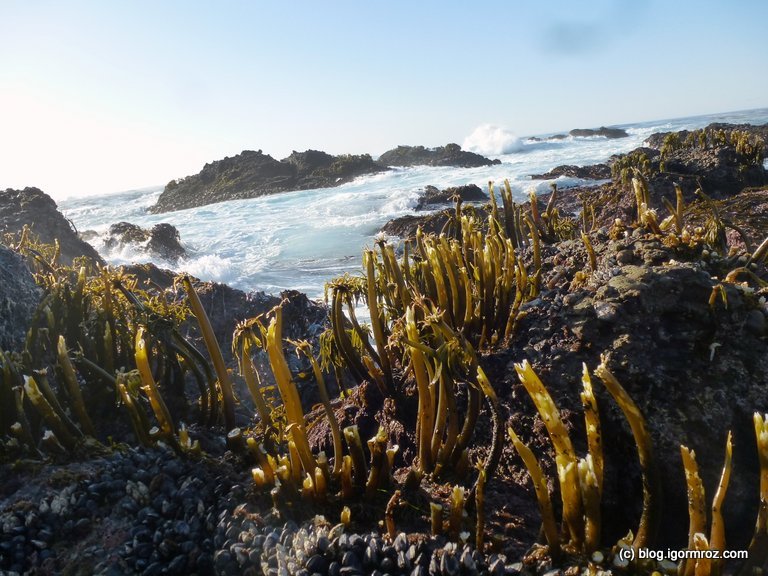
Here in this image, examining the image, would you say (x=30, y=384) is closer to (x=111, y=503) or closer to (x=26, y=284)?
(x=111, y=503)

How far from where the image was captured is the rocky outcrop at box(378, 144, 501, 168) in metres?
32.8

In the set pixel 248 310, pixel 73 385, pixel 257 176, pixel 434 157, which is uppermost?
pixel 434 157

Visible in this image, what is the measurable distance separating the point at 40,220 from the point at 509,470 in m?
9.81

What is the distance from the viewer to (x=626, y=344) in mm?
1723

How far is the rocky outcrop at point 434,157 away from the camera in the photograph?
107 feet

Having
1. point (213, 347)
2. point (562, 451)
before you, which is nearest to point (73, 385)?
point (213, 347)

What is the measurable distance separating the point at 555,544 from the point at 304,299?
4.06 meters

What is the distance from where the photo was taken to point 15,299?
301cm

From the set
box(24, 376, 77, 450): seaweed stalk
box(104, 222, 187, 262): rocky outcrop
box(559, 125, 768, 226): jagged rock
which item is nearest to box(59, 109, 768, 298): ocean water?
box(104, 222, 187, 262): rocky outcrop

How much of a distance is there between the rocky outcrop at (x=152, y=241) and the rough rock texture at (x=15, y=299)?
887cm

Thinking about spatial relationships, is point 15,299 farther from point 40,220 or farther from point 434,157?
point 434,157

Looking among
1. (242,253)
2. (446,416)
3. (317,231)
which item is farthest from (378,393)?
(317,231)

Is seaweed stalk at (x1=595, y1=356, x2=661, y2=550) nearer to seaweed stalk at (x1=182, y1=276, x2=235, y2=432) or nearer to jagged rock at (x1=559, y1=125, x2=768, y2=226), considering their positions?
seaweed stalk at (x1=182, y1=276, x2=235, y2=432)

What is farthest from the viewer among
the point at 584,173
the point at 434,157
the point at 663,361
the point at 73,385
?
the point at 434,157
